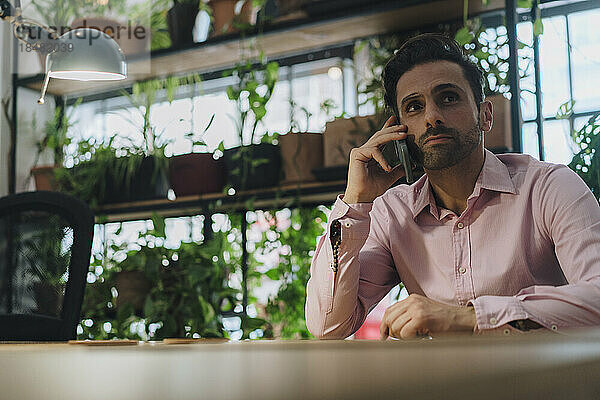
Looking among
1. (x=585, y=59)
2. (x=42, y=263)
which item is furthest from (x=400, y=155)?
(x=42, y=263)

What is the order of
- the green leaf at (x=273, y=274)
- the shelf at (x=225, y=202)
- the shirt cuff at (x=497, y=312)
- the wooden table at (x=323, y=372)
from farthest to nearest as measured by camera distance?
the green leaf at (x=273, y=274), the shelf at (x=225, y=202), the shirt cuff at (x=497, y=312), the wooden table at (x=323, y=372)

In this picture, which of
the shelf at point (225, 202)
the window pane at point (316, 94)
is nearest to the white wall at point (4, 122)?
the shelf at point (225, 202)

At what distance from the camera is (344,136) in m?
2.62

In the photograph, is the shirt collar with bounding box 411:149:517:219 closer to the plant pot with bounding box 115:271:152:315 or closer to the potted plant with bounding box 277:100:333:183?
the potted plant with bounding box 277:100:333:183

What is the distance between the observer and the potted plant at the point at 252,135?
2.81 metres

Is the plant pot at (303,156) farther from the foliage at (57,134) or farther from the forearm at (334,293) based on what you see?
the foliage at (57,134)

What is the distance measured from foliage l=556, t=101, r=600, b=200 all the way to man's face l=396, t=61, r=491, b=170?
0.54 m

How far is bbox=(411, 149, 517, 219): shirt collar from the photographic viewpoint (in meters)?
1.67

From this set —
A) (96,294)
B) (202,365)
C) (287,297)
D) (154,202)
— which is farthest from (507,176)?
(96,294)

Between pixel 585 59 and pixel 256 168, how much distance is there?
4.12 feet

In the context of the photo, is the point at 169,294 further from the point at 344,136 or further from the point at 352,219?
the point at 352,219

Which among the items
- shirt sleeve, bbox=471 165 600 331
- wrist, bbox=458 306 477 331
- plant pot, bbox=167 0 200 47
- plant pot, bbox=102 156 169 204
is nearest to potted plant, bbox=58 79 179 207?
plant pot, bbox=102 156 169 204

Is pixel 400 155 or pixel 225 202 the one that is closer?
pixel 400 155

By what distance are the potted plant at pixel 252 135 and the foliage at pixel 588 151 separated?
112cm
